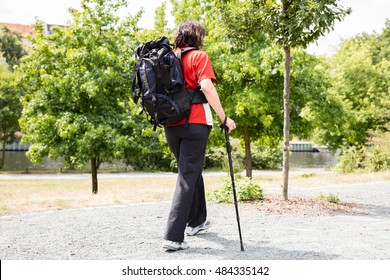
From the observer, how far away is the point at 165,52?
432 cm

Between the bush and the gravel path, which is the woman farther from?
the bush

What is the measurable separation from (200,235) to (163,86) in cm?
→ 180

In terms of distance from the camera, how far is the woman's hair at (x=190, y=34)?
4.54 metres

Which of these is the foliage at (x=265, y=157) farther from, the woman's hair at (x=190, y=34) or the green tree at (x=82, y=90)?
the woman's hair at (x=190, y=34)

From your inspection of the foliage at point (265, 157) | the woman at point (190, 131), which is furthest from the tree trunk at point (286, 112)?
the foliage at point (265, 157)

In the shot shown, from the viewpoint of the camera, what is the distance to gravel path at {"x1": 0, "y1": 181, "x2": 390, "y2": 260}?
4.38 metres

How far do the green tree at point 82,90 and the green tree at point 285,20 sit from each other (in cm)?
810

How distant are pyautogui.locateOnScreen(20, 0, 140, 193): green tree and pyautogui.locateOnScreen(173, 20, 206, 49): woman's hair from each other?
10578 mm

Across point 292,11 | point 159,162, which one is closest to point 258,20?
point 292,11

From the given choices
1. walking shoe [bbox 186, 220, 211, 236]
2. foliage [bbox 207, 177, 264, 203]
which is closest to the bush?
foliage [bbox 207, 177, 264, 203]

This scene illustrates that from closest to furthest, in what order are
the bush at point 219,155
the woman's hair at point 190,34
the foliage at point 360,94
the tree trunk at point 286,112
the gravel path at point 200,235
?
the gravel path at point 200,235, the woman's hair at point 190,34, the tree trunk at point 286,112, the foliage at point 360,94, the bush at point 219,155

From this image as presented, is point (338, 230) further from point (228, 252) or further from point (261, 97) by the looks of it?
point (261, 97)

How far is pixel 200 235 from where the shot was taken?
517cm

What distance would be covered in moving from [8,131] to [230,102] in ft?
90.3
